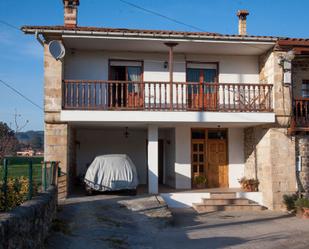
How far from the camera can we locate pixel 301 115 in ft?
47.0

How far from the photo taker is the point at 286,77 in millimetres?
13625

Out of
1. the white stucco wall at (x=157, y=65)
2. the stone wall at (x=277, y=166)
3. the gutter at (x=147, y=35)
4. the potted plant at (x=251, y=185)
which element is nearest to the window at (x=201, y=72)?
the white stucco wall at (x=157, y=65)

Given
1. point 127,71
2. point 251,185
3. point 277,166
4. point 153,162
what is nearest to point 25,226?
point 153,162

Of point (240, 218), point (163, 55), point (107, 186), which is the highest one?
point (163, 55)

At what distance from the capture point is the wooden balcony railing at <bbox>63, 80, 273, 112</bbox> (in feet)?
43.3

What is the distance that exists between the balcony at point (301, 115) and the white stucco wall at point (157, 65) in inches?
76.4

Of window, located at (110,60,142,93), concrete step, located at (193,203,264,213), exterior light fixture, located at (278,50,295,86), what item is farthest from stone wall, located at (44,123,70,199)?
exterior light fixture, located at (278,50,295,86)

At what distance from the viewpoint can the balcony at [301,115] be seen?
45.9ft

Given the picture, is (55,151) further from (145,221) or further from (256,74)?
(256,74)

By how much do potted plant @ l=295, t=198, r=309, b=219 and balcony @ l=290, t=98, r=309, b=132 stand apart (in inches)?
102

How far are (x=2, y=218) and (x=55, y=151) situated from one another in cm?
859

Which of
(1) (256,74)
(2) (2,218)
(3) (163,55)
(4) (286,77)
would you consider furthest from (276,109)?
(2) (2,218)

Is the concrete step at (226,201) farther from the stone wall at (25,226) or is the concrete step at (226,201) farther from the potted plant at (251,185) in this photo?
the stone wall at (25,226)

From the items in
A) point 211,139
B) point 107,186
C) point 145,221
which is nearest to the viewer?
point 145,221
